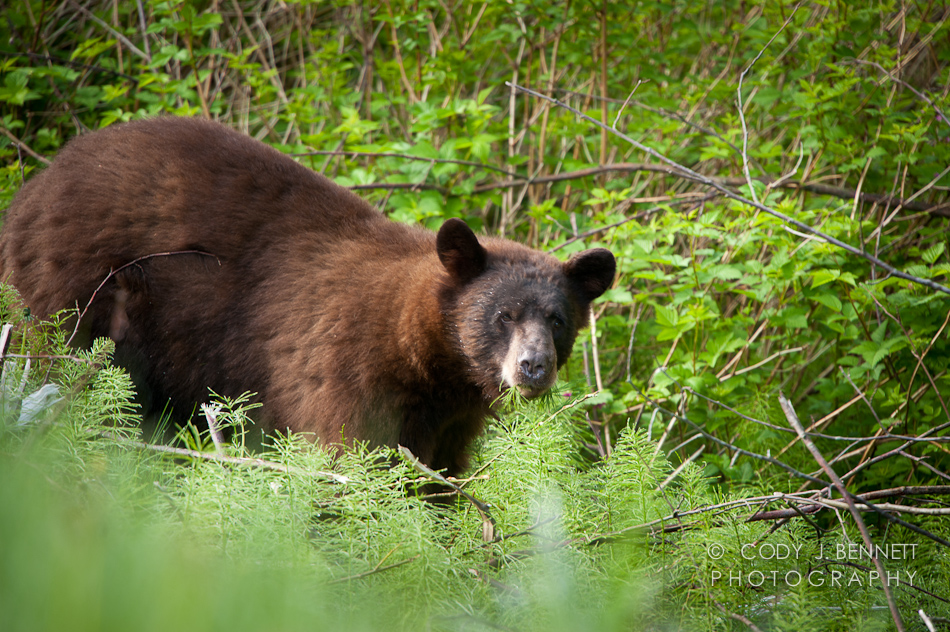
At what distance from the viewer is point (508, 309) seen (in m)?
3.97

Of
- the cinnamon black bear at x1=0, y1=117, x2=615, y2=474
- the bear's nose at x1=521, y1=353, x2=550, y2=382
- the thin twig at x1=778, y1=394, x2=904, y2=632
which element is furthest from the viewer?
the cinnamon black bear at x1=0, y1=117, x2=615, y2=474

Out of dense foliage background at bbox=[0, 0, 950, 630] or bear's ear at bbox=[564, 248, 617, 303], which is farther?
bear's ear at bbox=[564, 248, 617, 303]

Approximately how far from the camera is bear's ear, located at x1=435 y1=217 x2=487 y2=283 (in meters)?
3.92

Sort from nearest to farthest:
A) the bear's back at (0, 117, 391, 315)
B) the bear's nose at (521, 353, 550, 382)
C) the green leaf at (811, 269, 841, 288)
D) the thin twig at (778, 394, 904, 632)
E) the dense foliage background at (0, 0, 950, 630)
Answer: the dense foliage background at (0, 0, 950, 630) → the thin twig at (778, 394, 904, 632) → the bear's nose at (521, 353, 550, 382) → the bear's back at (0, 117, 391, 315) → the green leaf at (811, 269, 841, 288)

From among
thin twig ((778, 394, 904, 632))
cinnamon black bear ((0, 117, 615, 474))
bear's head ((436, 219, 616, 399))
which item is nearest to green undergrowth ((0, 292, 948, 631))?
thin twig ((778, 394, 904, 632))

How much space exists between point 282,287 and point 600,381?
7.45ft

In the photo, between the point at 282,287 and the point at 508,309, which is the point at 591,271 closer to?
the point at 508,309

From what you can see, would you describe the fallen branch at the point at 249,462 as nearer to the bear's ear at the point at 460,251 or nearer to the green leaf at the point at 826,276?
the bear's ear at the point at 460,251

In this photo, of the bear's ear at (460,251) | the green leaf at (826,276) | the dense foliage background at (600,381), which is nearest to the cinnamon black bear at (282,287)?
the bear's ear at (460,251)

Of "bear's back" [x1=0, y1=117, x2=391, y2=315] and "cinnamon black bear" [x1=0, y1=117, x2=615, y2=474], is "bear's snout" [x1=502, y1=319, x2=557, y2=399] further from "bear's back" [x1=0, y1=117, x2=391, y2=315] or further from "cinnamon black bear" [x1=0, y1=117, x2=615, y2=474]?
"bear's back" [x1=0, y1=117, x2=391, y2=315]

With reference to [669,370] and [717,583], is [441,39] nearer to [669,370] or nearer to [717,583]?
→ [669,370]

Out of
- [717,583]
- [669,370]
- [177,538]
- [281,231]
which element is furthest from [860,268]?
[177,538]

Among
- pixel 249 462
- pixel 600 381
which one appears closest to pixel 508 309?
pixel 600 381

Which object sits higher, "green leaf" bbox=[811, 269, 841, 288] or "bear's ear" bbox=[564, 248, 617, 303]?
"bear's ear" bbox=[564, 248, 617, 303]
